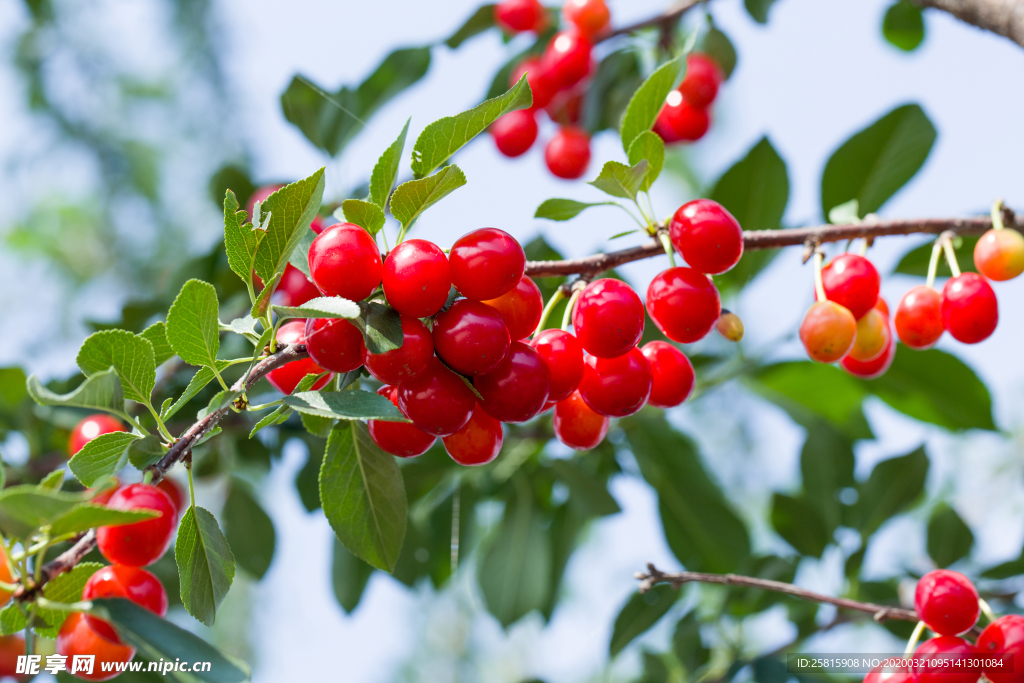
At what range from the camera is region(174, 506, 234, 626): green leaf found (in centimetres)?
58

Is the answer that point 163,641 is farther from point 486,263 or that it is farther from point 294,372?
point 486,263

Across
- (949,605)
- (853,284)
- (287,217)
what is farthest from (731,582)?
(287,217)

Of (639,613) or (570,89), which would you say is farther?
(570,89)

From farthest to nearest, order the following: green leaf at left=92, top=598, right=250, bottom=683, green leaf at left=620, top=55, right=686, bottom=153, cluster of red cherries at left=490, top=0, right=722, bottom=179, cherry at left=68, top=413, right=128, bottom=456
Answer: cluster of red cherries at left=490, top=0, right=722, bottom=179
cherry at left=68, top=413, right=128, bottom=456
green leaf at left=620, top=55, right=686, bottom=153
green leaf at left=92, top=598, right=250, bottom=683

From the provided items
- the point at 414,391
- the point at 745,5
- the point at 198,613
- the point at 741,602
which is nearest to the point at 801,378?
the point at 741,602

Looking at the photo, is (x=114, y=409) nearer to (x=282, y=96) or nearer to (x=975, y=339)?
(x=975, y=339)

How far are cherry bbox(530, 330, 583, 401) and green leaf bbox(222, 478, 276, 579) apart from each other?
37.6 inches

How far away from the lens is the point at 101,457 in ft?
1.84

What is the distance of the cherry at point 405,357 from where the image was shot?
529 millimetres

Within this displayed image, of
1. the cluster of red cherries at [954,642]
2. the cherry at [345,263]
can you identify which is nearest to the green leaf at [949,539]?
the cluster of red cherries at [954,642]

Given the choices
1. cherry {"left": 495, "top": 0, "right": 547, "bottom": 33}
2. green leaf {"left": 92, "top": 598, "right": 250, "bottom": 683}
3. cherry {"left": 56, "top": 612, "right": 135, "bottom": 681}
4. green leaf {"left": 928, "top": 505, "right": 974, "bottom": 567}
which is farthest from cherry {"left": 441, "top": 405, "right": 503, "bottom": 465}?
cherry {"left": 495, "top": 0, "right": 547, "bottom": 33}

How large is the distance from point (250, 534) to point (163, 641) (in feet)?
3.03

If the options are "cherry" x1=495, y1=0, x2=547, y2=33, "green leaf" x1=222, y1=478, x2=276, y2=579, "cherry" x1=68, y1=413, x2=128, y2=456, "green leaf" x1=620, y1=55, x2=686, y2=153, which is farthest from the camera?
"cherry" x1=495, y1=0, x2=547, y2=33

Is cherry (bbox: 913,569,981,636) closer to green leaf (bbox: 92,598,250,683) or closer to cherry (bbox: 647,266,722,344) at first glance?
cherry (bbox: 647,266,722,344)
